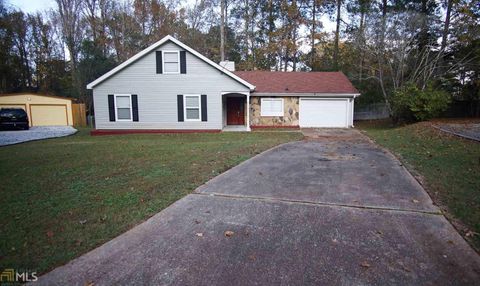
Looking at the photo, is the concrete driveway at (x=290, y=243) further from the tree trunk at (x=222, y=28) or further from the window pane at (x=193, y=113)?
the tree trunk at (x=222, y=28)

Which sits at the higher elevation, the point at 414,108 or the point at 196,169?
the point at 414,108

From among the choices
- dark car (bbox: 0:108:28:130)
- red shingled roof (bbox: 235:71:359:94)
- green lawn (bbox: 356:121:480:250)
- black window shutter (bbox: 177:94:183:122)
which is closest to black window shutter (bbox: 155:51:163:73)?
black window shutter (bbox: 177:94:183:122)

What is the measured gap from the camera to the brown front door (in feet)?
62.0

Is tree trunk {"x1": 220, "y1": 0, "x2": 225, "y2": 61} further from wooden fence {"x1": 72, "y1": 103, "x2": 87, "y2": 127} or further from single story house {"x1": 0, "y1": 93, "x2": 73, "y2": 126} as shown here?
single story house {"x1": 0, "y1": 93, "x2": 73, "y2": 126}

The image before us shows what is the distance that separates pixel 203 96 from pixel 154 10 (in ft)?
59.1

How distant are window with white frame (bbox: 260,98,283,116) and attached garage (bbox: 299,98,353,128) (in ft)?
4.28

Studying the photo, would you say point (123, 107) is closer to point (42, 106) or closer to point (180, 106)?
point (180, 106)

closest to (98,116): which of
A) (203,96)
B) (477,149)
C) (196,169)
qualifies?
(203,96)

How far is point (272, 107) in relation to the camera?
1797 cm

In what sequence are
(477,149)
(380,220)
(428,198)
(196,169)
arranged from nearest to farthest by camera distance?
(380,220)
(428,198)
(196,169)
(477,149)

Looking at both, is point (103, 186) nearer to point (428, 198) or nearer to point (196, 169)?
point (196, 169)

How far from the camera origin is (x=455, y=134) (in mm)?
10438

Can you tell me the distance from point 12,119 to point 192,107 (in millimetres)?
13370

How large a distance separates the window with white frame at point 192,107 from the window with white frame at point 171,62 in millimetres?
1612
